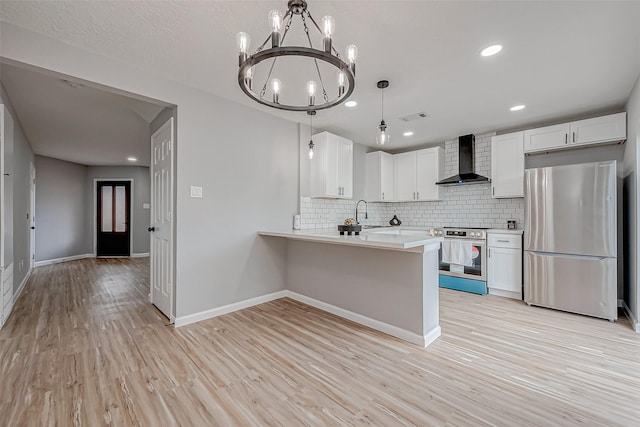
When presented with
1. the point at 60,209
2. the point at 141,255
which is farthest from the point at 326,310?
the point at 60,209

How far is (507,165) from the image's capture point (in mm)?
4105

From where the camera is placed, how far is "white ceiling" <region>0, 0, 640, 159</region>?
181cm

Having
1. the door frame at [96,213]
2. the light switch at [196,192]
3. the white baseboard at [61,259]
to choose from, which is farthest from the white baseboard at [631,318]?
the white baseboard at [61,259]

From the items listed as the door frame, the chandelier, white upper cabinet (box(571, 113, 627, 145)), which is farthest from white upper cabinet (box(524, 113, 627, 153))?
the door frame

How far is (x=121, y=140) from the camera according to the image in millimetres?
5148

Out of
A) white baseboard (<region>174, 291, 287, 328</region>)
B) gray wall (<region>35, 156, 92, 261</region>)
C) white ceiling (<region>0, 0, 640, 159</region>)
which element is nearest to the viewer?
white ceiling (<region>0, 0, 640, 159</region>)

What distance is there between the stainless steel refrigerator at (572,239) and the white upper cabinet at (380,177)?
2.21m

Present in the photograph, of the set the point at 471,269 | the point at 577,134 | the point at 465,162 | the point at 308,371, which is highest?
the point at 577,134

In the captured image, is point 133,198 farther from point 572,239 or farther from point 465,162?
point 572,239

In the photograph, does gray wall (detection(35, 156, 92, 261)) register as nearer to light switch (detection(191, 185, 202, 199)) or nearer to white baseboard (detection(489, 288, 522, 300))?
light switch (detection(191, 185, 202, 199))

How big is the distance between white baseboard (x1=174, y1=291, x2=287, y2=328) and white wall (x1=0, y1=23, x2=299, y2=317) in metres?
0.05

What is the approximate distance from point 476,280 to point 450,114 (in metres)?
2.43

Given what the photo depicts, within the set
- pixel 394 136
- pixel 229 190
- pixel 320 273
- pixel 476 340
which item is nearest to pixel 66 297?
pixel 229 190

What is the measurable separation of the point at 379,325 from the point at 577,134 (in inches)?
138
